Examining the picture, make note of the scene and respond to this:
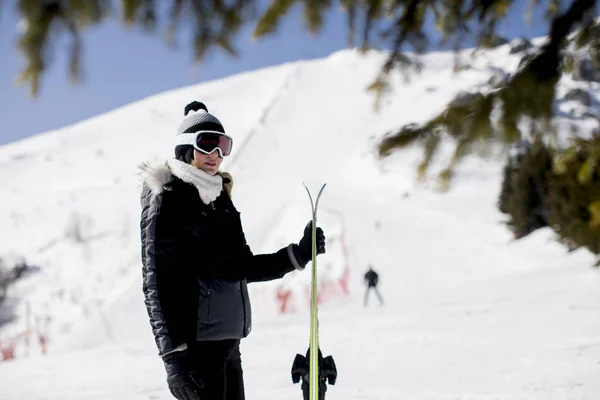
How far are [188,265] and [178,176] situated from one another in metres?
0.42

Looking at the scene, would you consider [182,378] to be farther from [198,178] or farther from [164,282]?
[198,178]

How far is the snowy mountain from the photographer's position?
7262mm

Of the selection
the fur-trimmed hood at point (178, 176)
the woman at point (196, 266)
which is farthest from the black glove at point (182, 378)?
the fur-trimmed hood at point (178, 176)

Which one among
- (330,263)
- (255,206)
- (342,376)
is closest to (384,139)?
(342,376)

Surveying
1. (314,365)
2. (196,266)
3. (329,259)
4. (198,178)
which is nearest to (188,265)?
(196,266)

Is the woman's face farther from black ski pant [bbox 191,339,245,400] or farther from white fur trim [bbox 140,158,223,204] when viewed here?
black ski pant [bbox 191,339,245,400]

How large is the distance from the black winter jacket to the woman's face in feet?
0.47

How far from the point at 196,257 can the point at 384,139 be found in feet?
3.22

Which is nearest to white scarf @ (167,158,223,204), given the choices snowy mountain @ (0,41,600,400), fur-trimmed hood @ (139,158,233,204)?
fur-trimmed hood @ (139,158,233,204)

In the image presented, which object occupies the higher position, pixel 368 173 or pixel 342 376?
pixel 368 173

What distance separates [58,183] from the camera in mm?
52438

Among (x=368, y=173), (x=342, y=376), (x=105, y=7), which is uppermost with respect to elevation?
(x=368, y=173)

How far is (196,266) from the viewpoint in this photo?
117 inches

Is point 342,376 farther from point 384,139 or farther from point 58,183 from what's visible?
point 58,183
